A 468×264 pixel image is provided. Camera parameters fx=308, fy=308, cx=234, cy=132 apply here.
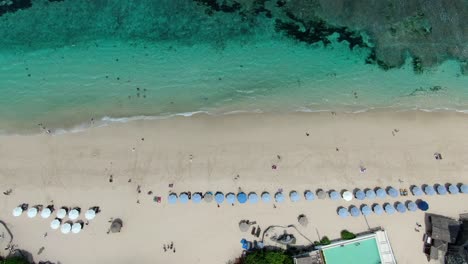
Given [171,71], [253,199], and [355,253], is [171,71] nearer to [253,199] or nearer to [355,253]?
[253,199]

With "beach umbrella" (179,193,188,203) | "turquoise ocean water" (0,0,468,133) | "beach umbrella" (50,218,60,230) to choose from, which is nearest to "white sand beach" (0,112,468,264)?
"beach umbrella" (179,193,188,203)

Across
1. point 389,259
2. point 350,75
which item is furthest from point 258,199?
point 350,75

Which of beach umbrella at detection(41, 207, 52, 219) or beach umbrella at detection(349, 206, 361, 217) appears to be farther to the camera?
beach umbrella at detection(349, 206, 361, 217)

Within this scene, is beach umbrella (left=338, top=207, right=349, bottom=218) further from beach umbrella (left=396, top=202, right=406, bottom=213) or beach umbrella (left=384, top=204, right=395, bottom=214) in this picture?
beach umbrella (left=396, top=202, right=406, bottom=213)

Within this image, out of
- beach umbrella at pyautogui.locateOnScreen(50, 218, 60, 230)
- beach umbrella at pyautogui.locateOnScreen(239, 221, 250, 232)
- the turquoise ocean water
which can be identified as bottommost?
beach umbrella at pyautogui.locateOnScreen(239, 221, 250, 232)

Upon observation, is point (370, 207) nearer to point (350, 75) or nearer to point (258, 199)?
point (258, 199)

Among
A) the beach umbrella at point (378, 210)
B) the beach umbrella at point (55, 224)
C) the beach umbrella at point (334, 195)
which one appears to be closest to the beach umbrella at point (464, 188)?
the beach umbrella at point (378, 210)

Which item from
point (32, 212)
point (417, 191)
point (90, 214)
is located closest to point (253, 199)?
point (90, 214)
